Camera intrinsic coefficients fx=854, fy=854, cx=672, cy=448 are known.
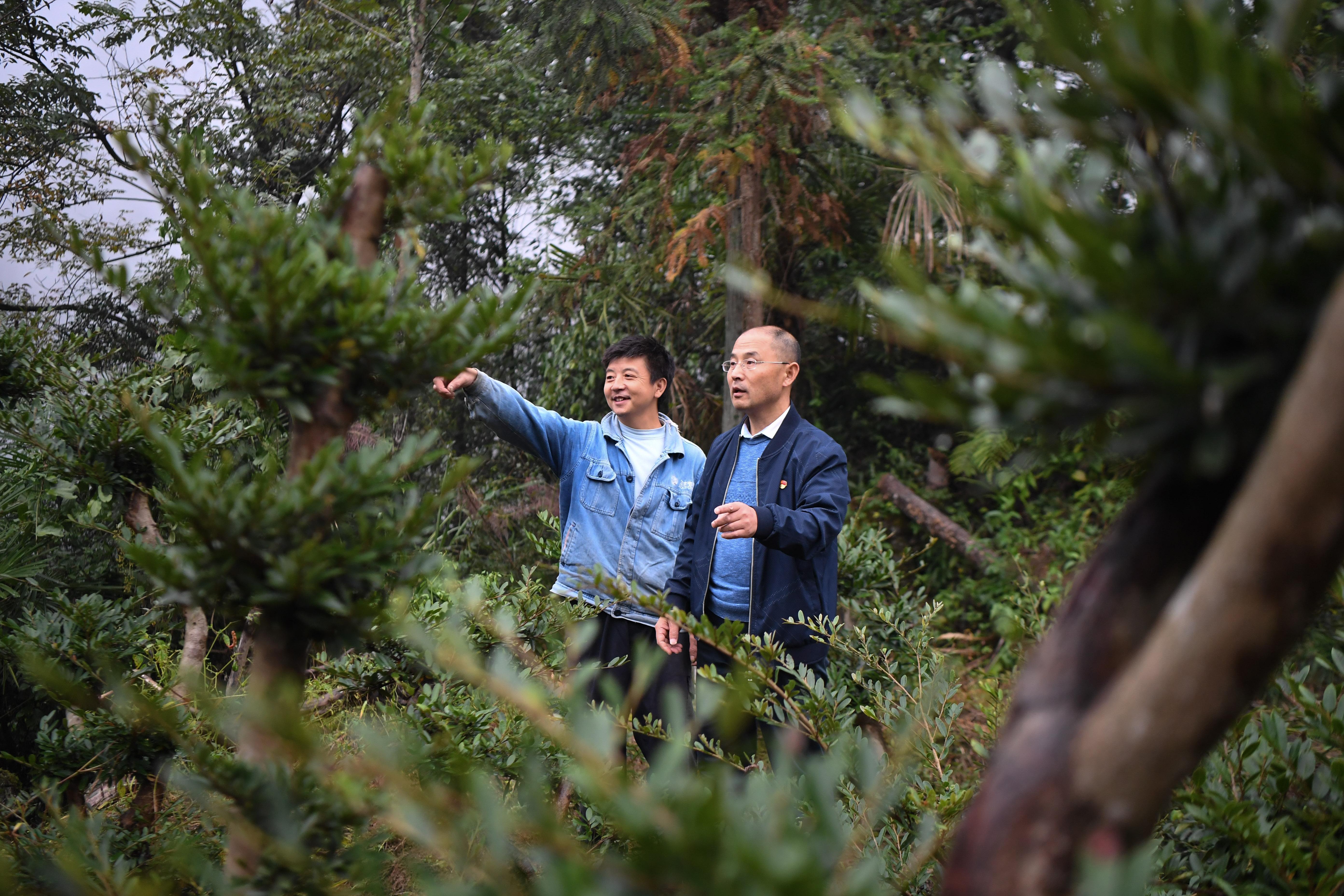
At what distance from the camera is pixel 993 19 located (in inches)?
262

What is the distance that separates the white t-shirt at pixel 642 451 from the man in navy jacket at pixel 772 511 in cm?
30

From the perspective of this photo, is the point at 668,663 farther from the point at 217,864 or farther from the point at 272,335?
the point at 272,335

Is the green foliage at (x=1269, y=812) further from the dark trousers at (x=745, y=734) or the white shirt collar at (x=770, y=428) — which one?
the white shirt collar at (x=770, y=428)

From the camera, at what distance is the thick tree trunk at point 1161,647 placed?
536 millimetres

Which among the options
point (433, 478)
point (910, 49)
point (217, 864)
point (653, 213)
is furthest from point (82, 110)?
Answer: point (217, 864)

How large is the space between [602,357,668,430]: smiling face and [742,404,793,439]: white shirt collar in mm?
477

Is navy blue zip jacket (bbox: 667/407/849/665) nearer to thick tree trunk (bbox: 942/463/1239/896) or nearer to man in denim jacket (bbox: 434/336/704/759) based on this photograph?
man in denim jacket (bbox: 434/336/704/759)

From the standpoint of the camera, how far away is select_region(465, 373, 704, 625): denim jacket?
3.44 meters

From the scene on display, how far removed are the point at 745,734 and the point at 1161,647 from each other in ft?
6.84

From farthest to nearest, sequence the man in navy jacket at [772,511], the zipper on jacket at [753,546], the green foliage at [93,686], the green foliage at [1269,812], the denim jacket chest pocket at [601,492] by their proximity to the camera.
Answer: the denim jacket chest pocket at [601,492]
the zipper on jacket at [753,546]
the man in navy jacket at [772,511]
the green foliage at [93,686]
the green foliage at [1269,812]

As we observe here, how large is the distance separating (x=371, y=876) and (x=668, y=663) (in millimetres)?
2514

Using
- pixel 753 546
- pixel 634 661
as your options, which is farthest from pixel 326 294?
pixel 634 661

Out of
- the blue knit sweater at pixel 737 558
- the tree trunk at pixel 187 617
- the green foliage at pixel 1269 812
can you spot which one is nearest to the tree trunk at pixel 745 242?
the blue knit sweater at pixel 737 558

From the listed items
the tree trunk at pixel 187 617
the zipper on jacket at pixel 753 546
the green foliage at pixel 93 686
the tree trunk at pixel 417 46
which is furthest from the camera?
the tree trunk at pixel 417 46
